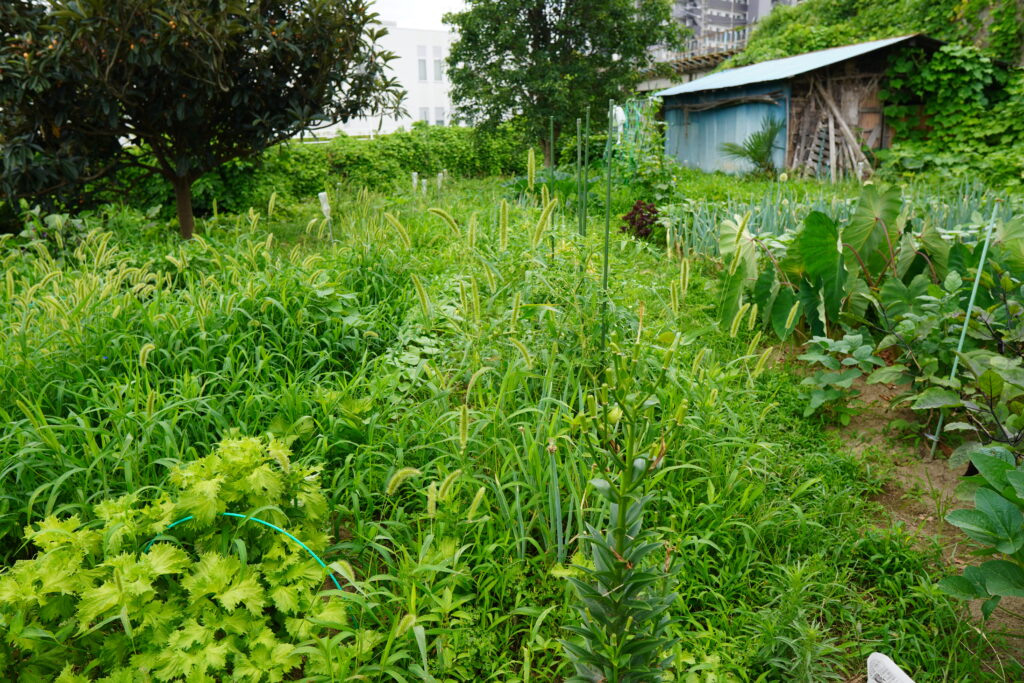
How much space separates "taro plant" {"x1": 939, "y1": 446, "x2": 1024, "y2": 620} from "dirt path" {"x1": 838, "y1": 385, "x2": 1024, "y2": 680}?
0.58 ft

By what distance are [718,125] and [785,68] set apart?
220 centimetres

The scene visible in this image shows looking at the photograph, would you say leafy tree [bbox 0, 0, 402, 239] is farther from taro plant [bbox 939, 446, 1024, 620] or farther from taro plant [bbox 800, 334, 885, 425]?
taro plant [bbox 939, 446, 1024, 620]

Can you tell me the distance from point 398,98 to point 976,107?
10.3 meters

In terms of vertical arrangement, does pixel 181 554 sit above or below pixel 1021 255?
below

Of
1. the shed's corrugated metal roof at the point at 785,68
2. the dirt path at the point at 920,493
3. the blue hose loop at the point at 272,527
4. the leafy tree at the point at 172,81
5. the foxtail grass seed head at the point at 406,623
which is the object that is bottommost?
the dirt path at the point at 920,493

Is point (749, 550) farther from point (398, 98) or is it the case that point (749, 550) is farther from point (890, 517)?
point (398, 98)

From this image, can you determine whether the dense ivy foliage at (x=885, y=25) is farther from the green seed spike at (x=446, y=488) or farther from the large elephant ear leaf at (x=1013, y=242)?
the green seed spike at (x=446, y=488)

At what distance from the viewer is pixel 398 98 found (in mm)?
6621

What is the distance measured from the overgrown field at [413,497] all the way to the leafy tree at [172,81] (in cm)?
273

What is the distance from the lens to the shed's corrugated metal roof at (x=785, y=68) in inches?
451

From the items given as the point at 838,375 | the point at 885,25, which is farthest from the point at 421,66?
the point at 838,375

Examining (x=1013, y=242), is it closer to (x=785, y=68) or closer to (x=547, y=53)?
(x=547, y=53)

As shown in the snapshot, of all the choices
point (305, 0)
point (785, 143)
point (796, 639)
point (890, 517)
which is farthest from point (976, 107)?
point (796, 639)

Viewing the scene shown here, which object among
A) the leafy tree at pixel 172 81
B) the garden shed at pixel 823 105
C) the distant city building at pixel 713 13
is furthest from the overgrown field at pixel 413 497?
the distant city building at pixel 713 13
